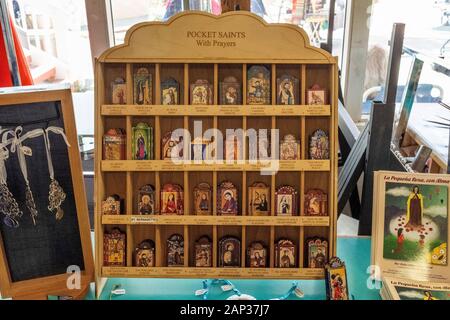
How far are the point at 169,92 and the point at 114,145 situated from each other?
219 millimetres

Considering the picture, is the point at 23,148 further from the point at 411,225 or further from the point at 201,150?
the point at 411,225

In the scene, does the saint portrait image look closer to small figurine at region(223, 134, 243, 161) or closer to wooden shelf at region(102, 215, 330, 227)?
wooden shelf at region(102, 215, 330, 227)

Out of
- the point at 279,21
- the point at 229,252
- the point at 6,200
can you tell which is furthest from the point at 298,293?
the point at 279,21

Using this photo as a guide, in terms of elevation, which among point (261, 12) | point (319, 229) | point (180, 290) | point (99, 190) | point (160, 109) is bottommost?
point (180, 290)

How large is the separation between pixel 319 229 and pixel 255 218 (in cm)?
21

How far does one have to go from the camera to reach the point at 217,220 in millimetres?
1311

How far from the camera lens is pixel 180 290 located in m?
1.39

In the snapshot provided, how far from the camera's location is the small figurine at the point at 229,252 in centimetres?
136

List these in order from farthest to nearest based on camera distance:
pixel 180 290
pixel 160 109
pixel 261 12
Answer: pixel 261 12, pixel 180 290, pixel 160 109

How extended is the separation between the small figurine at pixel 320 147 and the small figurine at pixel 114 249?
613 mm

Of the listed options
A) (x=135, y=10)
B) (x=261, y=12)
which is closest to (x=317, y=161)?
(x=261, y=12)

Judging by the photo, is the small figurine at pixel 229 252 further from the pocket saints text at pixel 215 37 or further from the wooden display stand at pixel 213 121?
the pocket saints text at pixel 215 37

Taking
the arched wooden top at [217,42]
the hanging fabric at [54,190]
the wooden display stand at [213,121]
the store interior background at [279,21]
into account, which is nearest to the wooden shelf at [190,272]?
the wooden display stand at [213,121]
